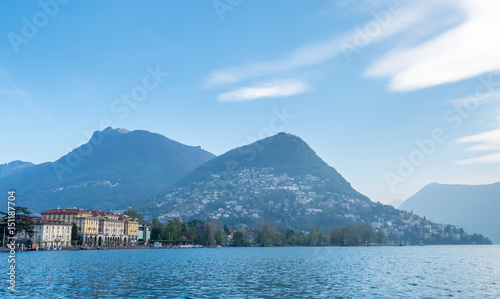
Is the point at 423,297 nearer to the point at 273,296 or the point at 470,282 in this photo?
the point at 273,296

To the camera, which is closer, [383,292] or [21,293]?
[21,293]

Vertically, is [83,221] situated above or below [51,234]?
above

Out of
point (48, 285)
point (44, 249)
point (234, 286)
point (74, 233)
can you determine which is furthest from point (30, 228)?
point (234, 286)

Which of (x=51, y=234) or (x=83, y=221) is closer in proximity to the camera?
(x=51, y=234)

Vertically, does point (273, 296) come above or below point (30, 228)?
below

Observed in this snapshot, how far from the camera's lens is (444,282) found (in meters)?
55.7

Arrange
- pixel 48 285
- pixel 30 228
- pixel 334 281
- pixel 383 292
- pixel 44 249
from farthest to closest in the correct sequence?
pixel 44 249 → pixel 30 228 → pixel 334 281 → pixel 48 285 → pixel 383 292

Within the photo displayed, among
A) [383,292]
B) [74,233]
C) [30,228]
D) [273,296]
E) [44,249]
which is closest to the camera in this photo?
[273,296]

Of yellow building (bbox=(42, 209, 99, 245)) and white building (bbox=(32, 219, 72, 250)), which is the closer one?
white building (bbox=(32, 219, 72, 250))

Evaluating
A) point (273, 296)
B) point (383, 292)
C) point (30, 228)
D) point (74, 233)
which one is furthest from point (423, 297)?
point (74, 233)

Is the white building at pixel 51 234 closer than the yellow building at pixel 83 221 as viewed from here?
Yes

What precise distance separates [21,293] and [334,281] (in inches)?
1333

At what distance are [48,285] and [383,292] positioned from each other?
3432 cm

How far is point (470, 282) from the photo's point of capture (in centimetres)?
5597
